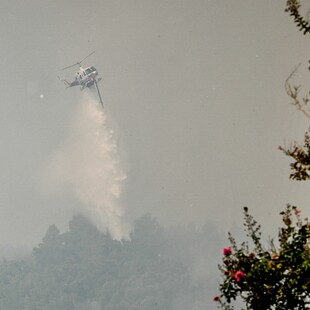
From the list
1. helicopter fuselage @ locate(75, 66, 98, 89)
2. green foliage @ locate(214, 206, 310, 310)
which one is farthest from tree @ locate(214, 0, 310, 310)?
helicopter fuselage @ locate(75, 66, 98, 89)

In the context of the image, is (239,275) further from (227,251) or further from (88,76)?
(88,76)

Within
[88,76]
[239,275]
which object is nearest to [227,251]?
[239,275]

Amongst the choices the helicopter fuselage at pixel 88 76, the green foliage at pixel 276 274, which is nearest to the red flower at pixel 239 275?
the green foliage at pixel 276 274

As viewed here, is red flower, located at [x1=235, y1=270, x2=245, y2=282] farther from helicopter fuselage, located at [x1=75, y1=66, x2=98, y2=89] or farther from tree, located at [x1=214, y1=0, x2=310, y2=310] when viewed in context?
helicopter fuselage, located at [x1=75, y1=66, x2=98, y2=89]

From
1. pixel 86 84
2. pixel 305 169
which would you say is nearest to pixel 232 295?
pixel 305 169

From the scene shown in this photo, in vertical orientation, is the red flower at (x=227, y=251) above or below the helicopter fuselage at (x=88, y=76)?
below

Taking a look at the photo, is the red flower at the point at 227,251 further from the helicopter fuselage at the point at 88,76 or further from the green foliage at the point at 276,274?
the helicopter fuselage at the point at 88,76

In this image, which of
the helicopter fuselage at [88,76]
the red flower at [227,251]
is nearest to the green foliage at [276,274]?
the red flower at [227,251]

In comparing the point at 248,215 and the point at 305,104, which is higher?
the point at 305,104

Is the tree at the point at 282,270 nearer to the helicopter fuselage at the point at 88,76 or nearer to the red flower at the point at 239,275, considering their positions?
the red flower at the point at 239,275

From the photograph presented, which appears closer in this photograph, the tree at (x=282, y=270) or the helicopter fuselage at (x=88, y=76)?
the tree at (x=282, y=270)

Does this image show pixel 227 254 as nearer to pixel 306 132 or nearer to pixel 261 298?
pixel 261 298

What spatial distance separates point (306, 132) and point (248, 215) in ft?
10.9

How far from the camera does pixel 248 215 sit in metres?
14.1
